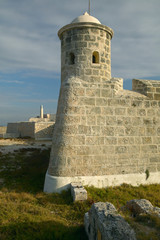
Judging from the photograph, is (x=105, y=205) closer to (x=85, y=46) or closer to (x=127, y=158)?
(x=127, y=158)

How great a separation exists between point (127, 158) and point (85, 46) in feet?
14.9

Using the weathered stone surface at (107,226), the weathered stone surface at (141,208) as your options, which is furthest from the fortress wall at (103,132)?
the weathered stone surface at (107,226)

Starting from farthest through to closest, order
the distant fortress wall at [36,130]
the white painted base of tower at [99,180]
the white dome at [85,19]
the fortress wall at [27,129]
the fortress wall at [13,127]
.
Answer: the fortress wall at [13,127]
the fortress wall at [27,129]
the distant fortress wall at [36,130]
the white dome at [85,19]
the white painted base of tower at [99,180]

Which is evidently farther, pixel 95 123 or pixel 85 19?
pixel 85 19

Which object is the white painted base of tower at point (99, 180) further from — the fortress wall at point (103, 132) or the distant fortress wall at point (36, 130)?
the distant fortress wall at point (36, 130)

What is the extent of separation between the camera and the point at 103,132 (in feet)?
22.9

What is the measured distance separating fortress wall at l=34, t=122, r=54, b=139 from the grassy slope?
15943 mm

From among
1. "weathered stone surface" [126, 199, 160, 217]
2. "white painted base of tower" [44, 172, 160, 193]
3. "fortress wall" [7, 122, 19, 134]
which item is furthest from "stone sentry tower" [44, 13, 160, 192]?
"fortress wall" [7, 122, 19, 134]

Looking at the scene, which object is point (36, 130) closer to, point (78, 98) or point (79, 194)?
point (78, 98)

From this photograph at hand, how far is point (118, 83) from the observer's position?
7.54 m

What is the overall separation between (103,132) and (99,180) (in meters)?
1.74

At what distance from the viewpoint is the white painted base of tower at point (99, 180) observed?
6.36m

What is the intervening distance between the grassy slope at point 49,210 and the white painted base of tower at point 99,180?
0.23 metres

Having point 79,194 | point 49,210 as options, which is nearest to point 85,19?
point 79,194
